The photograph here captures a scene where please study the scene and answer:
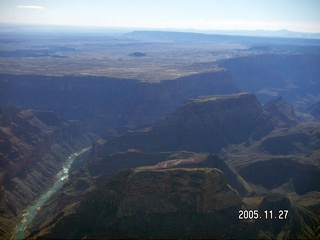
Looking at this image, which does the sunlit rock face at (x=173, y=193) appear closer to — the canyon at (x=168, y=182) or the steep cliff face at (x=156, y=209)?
the steep cliff face at (x=156, y=209)

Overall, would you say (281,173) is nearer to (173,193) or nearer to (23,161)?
(173,193)

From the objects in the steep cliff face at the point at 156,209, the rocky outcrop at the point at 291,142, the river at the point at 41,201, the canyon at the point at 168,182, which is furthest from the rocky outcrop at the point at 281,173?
the river at the point at 41,201

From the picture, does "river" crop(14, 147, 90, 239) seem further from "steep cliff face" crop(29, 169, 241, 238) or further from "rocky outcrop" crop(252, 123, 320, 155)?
"rocky outcrop" crop(252, 123, 320, 155)

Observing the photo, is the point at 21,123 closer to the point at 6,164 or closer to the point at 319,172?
the point at 6,164

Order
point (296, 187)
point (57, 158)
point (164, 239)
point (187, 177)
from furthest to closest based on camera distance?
point (57, 158)
point (296, 187)
point (187, 177)
point (164, 239)

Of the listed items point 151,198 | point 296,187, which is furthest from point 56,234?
point 296,187
